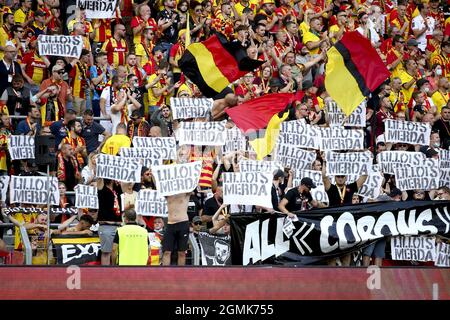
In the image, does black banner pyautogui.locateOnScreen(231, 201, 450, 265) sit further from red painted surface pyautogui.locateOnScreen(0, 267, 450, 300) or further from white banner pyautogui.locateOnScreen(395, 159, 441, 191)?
red painted surface pyautogui.locateOnScreen(0, 267, 450, 300)

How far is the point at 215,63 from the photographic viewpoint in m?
20.0

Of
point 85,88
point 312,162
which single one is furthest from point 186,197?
point 85,88

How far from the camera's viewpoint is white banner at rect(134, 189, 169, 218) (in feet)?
58.2

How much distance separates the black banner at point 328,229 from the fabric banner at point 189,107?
10.3ft

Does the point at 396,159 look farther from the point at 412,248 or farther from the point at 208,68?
the point at 208,68

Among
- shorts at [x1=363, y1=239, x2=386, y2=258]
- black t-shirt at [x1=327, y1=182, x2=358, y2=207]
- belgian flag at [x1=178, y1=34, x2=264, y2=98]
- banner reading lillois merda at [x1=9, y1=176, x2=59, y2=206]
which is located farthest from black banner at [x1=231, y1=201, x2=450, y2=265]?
belgian flag at [x1=178, y1=34, x2=264, y2=98]

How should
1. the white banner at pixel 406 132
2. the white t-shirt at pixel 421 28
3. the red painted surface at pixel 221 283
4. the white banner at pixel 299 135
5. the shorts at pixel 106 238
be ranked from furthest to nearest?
the white t-shirt at pixel 421 28, the white banner at pixel 406 132, the white banner at pixel 299 135, the shorts at pixel 106 238, the red painted surface at pixel 221 283

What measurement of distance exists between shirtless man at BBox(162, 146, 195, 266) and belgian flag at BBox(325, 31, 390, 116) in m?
3.41

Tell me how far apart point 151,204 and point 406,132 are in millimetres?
4630

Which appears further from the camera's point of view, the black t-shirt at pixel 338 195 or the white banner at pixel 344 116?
the white banner at pixel 344 116

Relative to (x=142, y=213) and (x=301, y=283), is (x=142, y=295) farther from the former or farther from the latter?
(x=142, y=213)

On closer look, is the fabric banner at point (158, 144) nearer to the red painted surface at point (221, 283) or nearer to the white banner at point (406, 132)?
the white banner at point (406, 132)

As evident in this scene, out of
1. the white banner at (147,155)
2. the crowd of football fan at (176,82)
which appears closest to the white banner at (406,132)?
the crowd of football fan at (176,82)

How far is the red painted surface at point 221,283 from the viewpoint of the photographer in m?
14.4
